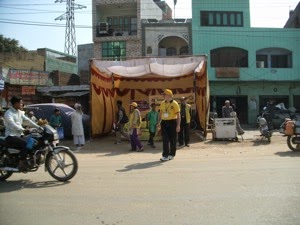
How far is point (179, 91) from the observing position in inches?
757

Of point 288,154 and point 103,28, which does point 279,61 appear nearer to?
point 103,28

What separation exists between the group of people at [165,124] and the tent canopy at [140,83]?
53.6 inches

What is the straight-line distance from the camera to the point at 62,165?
7863 millimetres

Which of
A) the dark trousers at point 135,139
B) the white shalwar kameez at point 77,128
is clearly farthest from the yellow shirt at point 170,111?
the white shalwar kameez at point 77,128

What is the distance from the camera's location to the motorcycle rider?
766cm

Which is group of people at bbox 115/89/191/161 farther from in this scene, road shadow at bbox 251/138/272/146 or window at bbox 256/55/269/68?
window at bbox 256/55/269/68

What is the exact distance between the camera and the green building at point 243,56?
33.9 m

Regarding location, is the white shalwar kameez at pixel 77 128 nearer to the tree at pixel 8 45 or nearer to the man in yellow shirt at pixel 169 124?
the man in yellow shirt at pixel 169 124

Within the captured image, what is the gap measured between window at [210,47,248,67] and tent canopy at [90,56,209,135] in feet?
52.1

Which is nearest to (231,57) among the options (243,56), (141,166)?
(243,56)

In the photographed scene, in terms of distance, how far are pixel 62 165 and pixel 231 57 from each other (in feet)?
93.3

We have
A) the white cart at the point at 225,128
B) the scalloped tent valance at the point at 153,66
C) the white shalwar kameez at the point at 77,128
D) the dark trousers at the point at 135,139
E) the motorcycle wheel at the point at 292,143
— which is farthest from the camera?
the scalloped tent valance at the point at 153,66

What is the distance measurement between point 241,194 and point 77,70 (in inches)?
1442

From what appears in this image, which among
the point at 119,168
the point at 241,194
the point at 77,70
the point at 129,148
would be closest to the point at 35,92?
the point at 77,70
